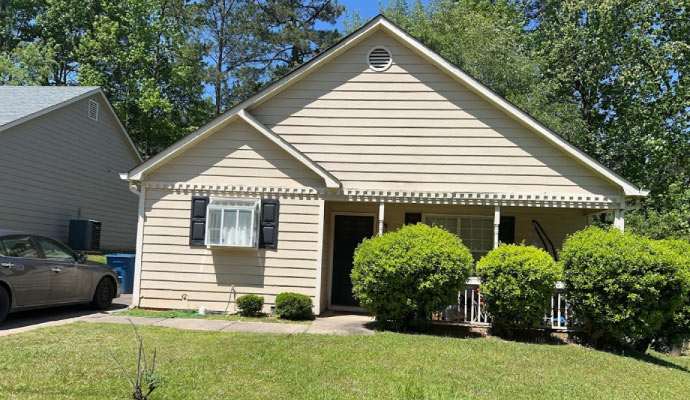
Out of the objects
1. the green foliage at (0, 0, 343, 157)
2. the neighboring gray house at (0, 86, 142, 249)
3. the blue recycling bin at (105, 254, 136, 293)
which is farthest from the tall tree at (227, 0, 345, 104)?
the blue recycling bin at (105, 254, 136, 293)

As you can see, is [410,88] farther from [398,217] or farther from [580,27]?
[580,27]

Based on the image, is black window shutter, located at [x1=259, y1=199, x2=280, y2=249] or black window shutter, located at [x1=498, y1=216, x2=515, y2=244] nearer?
black window shutter, located at [x1=259, y1=199, x2=280, y2=249]

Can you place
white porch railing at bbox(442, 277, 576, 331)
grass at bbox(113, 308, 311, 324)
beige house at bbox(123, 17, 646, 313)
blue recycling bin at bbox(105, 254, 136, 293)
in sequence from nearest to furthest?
1. white porch railing at bbox(442, 277, 576, 331)
2. grass at bbox(113, 308, 311, 324)
3. beige house at bbox(123, 17, 646, 313)
4. blue recycling bin at bbox(105, 254, 136, 293)

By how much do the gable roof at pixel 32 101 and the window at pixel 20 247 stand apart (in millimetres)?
7243

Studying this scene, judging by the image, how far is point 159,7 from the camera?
2838 centimetres

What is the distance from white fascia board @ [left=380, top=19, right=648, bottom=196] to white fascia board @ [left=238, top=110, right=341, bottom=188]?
3293 mm

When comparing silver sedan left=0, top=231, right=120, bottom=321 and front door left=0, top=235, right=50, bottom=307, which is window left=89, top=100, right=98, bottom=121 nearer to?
silver sedan left=0, top=231, right=120, bottom=321

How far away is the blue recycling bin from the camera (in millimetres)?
12781

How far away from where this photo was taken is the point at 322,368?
6031 millimetres

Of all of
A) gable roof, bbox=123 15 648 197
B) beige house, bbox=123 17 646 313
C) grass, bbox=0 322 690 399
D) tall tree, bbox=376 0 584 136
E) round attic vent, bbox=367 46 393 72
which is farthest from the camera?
tall tree, bbox=376 0 584 136

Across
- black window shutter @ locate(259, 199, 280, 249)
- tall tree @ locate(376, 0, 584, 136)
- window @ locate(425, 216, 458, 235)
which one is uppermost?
tall tree @ locate(376, 0, 584, 136)

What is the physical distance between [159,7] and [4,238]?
23773 mm

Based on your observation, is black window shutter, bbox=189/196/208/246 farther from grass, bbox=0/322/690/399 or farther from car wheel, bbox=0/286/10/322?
car wheel, bbox=0/286/10/322

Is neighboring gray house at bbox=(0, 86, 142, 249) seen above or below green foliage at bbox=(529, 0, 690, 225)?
below
